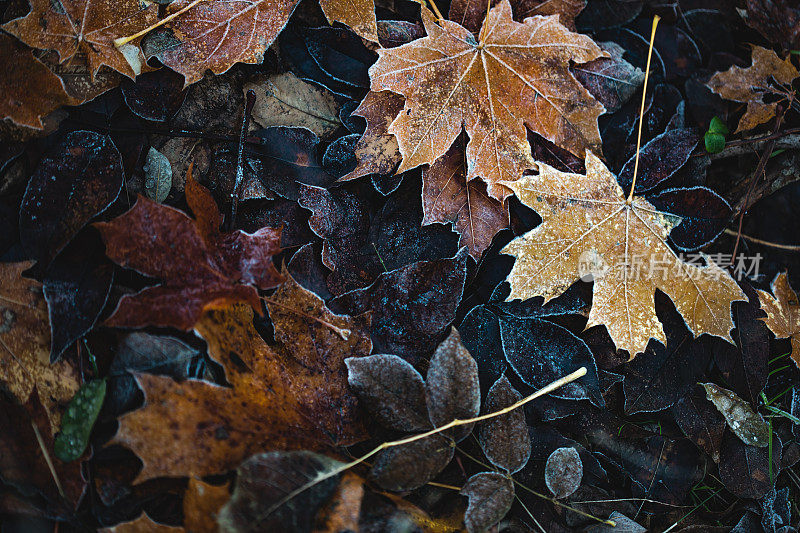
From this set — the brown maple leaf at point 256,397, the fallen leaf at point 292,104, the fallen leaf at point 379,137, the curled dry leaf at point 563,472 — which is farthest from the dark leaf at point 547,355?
the fallen leaf at point 292,104

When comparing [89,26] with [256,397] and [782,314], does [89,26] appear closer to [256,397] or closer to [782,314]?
[256,397]

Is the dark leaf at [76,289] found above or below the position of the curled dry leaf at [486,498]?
above

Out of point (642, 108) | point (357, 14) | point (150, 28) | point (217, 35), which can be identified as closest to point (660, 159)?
point (642, 108)

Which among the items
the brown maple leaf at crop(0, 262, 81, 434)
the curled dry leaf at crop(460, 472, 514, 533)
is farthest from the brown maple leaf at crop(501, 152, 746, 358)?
the brown maple leaf at crop(0, 262, 81, 434)

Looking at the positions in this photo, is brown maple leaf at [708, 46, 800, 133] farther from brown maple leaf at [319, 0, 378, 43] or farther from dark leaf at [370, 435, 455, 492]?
dark leaf at [370, 435, 455, 492]

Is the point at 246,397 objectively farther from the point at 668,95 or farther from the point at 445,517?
the point at 668,95

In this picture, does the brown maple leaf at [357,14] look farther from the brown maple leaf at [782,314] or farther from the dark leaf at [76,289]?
the brown maple leaf at [782,314]

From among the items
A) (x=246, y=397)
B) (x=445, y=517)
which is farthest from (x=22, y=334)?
(x=445, y=517)
